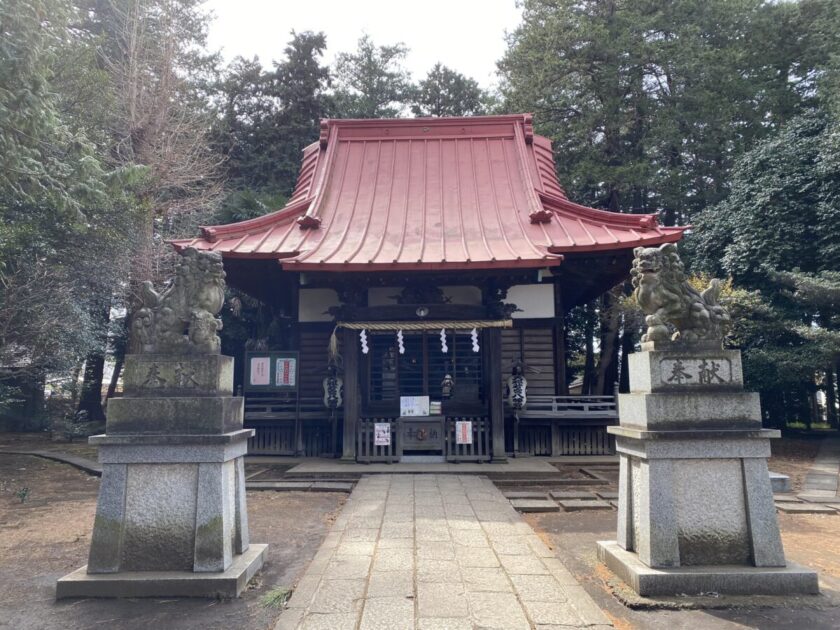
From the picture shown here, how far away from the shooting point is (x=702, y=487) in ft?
13.1

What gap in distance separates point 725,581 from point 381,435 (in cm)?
662

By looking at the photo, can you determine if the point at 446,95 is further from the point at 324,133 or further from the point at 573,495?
the point at 573,495

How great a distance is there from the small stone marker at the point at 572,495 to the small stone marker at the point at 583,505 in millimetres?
199

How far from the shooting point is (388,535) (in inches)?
204

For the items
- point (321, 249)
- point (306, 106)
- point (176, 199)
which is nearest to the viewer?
point (321, 249)

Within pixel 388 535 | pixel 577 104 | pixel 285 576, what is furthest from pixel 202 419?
pixel 577 104

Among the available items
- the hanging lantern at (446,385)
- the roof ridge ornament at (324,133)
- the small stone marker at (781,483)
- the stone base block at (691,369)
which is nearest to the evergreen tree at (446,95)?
the roof ridge ornament at (324,133)

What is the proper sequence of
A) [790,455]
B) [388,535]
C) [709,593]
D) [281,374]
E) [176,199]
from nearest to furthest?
1. [709,593]
2. [388,535]
3. [281,374]
4. [790,455]
5. [176,199]

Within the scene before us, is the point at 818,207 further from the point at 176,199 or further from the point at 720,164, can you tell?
the point at 176,199

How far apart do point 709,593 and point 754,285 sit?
13702mm

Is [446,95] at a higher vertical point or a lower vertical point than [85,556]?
higher

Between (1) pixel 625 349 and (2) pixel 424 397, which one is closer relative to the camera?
(2) pixel 424 397

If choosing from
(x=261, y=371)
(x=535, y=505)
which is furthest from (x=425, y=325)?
(x=535, y=505)

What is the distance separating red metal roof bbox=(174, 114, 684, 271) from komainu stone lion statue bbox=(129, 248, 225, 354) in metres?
4.45
